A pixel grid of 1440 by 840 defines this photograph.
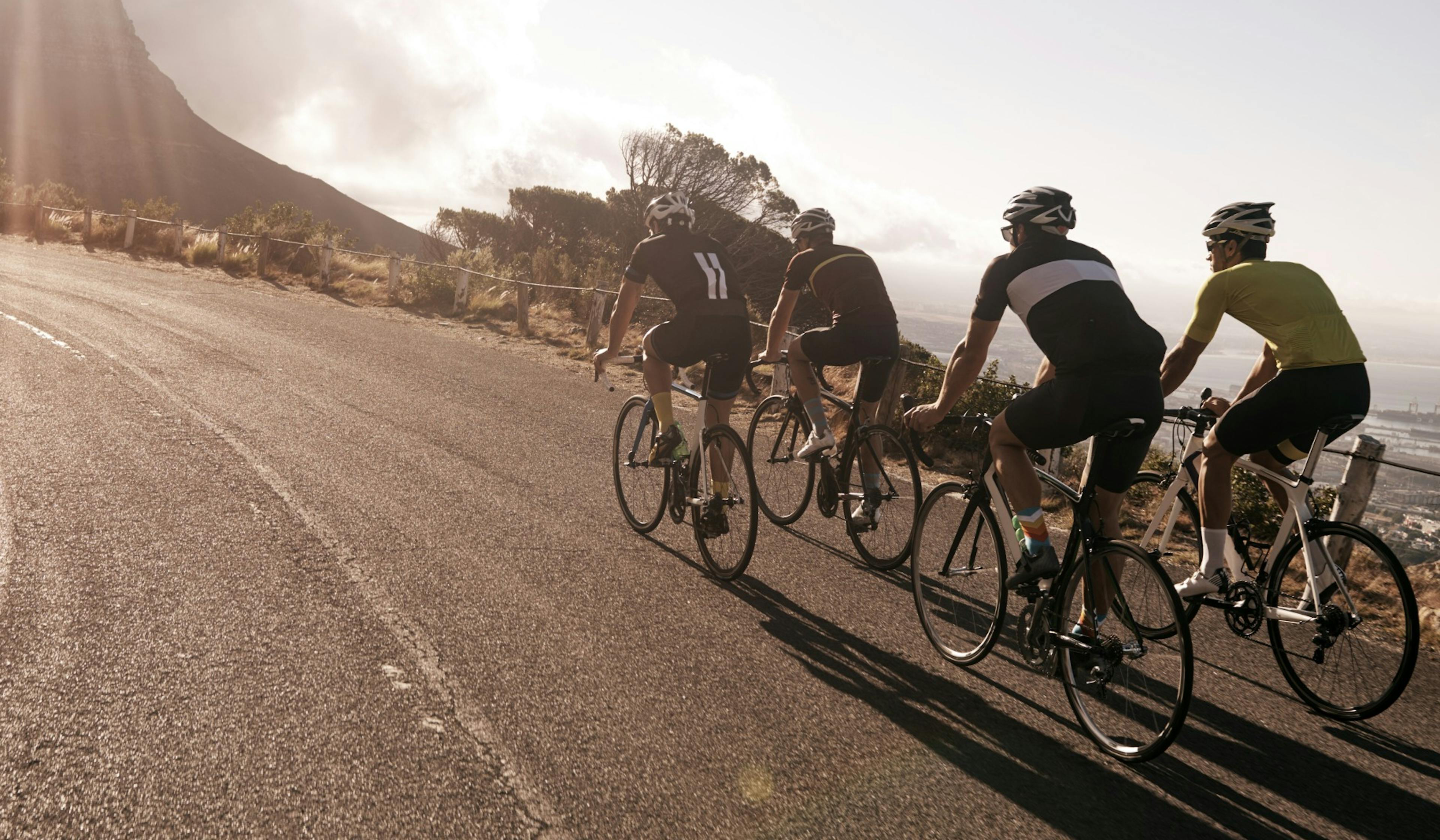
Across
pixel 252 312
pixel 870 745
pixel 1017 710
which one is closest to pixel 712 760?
pixel 870 745

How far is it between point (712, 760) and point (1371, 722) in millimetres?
3012

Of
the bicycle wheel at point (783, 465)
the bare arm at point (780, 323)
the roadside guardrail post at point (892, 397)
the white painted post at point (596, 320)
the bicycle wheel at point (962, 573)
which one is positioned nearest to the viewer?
the bicycle wheel at point (962, 573)

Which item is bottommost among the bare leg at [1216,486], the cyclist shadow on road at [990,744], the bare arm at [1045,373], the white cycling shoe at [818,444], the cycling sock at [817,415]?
the cyclist shadow on road at [990,744]

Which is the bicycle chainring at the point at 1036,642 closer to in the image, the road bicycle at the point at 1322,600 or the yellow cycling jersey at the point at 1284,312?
the road bicycle at the point at 1322,600

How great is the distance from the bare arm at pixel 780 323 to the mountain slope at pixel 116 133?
110619 mm

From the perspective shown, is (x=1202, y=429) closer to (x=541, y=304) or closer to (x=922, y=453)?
(x=922, y=453)

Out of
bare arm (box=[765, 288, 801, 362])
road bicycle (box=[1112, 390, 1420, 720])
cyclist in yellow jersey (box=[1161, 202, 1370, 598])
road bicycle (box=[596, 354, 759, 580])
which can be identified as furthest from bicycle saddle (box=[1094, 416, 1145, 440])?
bare arm (box=[765, 288, 801, 362])

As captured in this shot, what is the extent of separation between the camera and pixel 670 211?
5.45 m

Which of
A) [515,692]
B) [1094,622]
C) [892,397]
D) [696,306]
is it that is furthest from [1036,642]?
[892,397]

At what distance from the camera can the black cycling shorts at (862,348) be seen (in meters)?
5.71

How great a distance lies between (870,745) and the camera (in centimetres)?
347

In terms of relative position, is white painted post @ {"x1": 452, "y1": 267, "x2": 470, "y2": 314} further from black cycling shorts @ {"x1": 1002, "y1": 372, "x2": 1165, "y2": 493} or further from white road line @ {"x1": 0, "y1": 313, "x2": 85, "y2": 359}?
black cycling shorts @ {"x1": 1002, "y1": 372, "x2": 1165, "y2": 493}

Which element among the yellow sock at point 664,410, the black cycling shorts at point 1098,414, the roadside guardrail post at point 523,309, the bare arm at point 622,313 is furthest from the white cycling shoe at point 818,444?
the roadside guardrail post at point 523,309

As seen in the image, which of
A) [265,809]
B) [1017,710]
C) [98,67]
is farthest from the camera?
[98,67]
